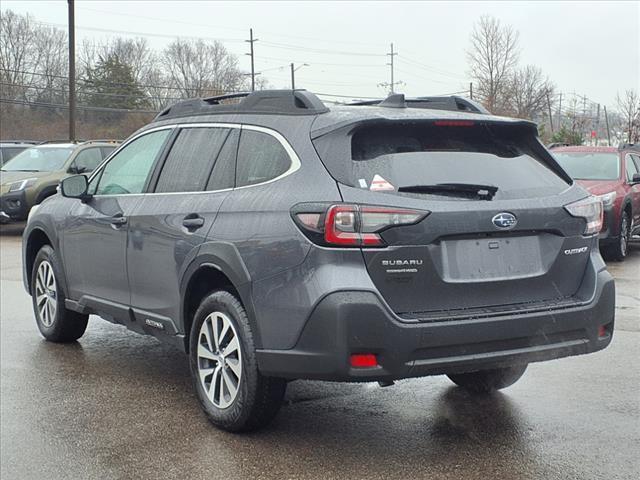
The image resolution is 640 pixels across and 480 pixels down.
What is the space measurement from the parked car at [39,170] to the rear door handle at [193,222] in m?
11.8

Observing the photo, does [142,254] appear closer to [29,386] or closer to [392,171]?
[29,386]

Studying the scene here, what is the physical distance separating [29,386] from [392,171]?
2973 millimetres

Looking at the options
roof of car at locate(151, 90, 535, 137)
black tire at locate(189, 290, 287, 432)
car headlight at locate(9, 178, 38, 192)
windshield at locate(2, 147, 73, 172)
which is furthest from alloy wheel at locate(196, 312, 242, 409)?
windshield at locate(2, 147, 73, 172)

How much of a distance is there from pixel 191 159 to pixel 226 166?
→ 43 cm

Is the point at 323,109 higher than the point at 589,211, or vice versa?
the point at 323,109

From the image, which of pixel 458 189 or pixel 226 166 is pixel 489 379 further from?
pixel 226 166

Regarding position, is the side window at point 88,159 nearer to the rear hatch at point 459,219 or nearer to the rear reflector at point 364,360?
the rear hatch at point 459,219

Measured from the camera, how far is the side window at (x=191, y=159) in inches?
189

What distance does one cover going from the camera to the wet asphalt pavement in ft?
12.7

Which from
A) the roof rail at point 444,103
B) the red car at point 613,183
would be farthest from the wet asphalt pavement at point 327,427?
the red car at point 613,183

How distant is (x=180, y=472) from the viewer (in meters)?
3.84

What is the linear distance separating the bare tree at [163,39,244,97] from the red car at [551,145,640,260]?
177 feet

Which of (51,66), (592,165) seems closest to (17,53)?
(51,66)

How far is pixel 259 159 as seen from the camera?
14.5 feet
